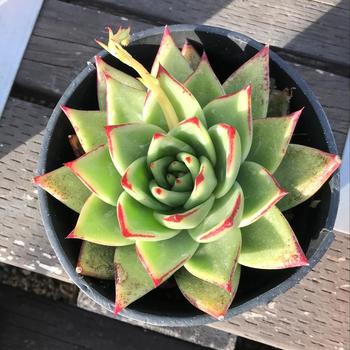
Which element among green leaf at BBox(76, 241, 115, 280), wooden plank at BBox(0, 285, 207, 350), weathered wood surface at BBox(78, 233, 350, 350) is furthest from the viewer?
wooden plank at BBox(0, 285, 207, 350)

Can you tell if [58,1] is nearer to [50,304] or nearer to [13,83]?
[13,83]

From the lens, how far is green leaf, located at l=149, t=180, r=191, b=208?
1.64ft

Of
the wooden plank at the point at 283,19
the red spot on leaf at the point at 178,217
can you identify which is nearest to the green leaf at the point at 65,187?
the red spot on leaf at the point at 178,217

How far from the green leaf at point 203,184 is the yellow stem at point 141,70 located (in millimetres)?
52

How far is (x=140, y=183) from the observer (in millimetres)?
514

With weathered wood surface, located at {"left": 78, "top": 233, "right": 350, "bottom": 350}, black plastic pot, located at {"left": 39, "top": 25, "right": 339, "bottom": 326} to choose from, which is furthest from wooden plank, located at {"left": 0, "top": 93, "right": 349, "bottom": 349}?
black plastic pot, located at {"left": 39, "top": 25, "right": 339, "bottom": 326}

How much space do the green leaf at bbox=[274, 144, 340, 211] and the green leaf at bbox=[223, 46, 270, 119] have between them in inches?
2.1

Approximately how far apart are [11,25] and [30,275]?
0.47 meters

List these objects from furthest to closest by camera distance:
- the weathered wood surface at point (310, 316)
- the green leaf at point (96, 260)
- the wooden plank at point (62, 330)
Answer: the wooden plank at point (62, 330) → the weathered wood surface at point (310, 316) → the green leaf at point (96, 260)

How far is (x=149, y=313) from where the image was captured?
22.3 inches

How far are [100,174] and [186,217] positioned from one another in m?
0.10

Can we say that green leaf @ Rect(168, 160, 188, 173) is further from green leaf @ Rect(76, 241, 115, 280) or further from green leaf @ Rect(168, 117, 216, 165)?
green leaf @ Rect(76, 241, 115, 280)

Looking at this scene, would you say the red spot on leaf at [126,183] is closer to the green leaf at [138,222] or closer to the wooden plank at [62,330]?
the green leaf at [138,222]

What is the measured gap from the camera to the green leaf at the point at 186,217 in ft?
1.59
